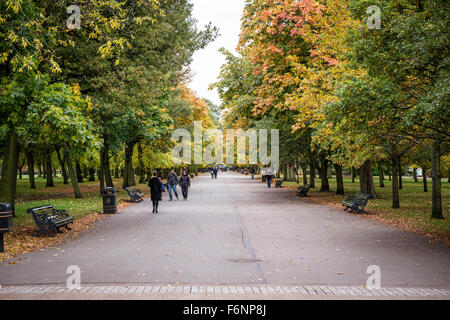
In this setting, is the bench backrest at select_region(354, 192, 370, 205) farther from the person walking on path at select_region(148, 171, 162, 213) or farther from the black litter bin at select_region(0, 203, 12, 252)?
the black litter bin at select_region(0, 203, 12, 252)

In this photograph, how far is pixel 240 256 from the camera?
8.46 metres

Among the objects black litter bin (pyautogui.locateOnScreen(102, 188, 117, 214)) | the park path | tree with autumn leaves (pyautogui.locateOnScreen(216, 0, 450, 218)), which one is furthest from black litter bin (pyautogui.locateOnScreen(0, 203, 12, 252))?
tree with autumn leaves (pyautogui.locateOnScreen(216, 0, 450, 218))

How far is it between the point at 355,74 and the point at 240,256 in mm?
8939

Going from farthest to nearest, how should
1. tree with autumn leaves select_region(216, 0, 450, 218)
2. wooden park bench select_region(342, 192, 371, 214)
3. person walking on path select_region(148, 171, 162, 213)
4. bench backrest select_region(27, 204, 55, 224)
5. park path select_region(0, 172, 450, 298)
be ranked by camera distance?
1. person walking on path select_region(148, 171, 162, 213)
2. wooden park bench select_region(342, 192, 371, 214)
3. bench backrest select_region(27, 204, 55, 224)
4. tree with autumn leaves select_region(216, 0, 450, 218)
5. park path select_region(0, 172, 450, 298)

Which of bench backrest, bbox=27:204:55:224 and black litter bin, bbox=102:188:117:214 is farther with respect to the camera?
black litter bin, bbox=102:188:117:214

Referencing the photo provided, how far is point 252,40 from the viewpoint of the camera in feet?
69.9

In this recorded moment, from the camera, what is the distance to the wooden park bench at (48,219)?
36.2ft

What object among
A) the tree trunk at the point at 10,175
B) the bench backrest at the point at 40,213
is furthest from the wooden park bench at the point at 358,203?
the tree trunk at the point at 10,175

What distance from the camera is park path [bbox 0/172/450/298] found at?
6793 mm

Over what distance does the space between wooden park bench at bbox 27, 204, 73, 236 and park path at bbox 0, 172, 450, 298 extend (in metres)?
0.79

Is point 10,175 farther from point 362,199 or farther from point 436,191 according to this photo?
point 436,191

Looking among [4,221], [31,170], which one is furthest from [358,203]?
[31,170]

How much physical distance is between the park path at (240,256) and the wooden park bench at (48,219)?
79cm

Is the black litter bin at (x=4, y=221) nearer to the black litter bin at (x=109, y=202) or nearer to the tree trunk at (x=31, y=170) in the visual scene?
the black litter bin at (x=109, y=202)
